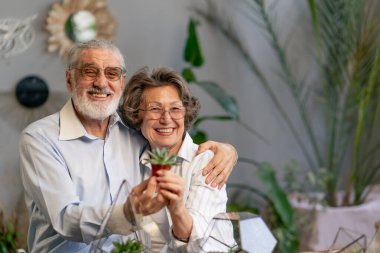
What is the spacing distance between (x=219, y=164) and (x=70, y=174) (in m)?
0.48

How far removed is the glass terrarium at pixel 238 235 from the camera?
1796 millimetres

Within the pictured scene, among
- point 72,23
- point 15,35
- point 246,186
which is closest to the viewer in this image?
point 15,35

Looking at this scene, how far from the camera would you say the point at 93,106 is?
2.36 m

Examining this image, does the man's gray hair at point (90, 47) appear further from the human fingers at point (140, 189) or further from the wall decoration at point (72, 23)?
the wall decoration at point (72, 23)

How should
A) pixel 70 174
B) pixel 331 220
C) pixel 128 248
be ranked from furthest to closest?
pixel 331 220 < pixel 70 174 < pixel 128 248

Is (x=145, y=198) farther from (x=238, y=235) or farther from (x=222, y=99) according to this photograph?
(x=222, y=99)

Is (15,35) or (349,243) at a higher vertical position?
(15,35)

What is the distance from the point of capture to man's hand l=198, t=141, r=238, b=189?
2.32 meters

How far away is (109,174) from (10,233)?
0.63 metres

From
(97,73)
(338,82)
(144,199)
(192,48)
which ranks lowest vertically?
(144,199)

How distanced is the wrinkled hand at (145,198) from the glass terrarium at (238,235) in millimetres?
167

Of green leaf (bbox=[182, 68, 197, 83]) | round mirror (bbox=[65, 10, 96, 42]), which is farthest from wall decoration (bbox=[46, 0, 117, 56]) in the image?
green leaf (bbox=[182, 68, 197, 83])

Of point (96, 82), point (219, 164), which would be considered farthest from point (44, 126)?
point (219, 164)

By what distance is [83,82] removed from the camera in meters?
2.35
